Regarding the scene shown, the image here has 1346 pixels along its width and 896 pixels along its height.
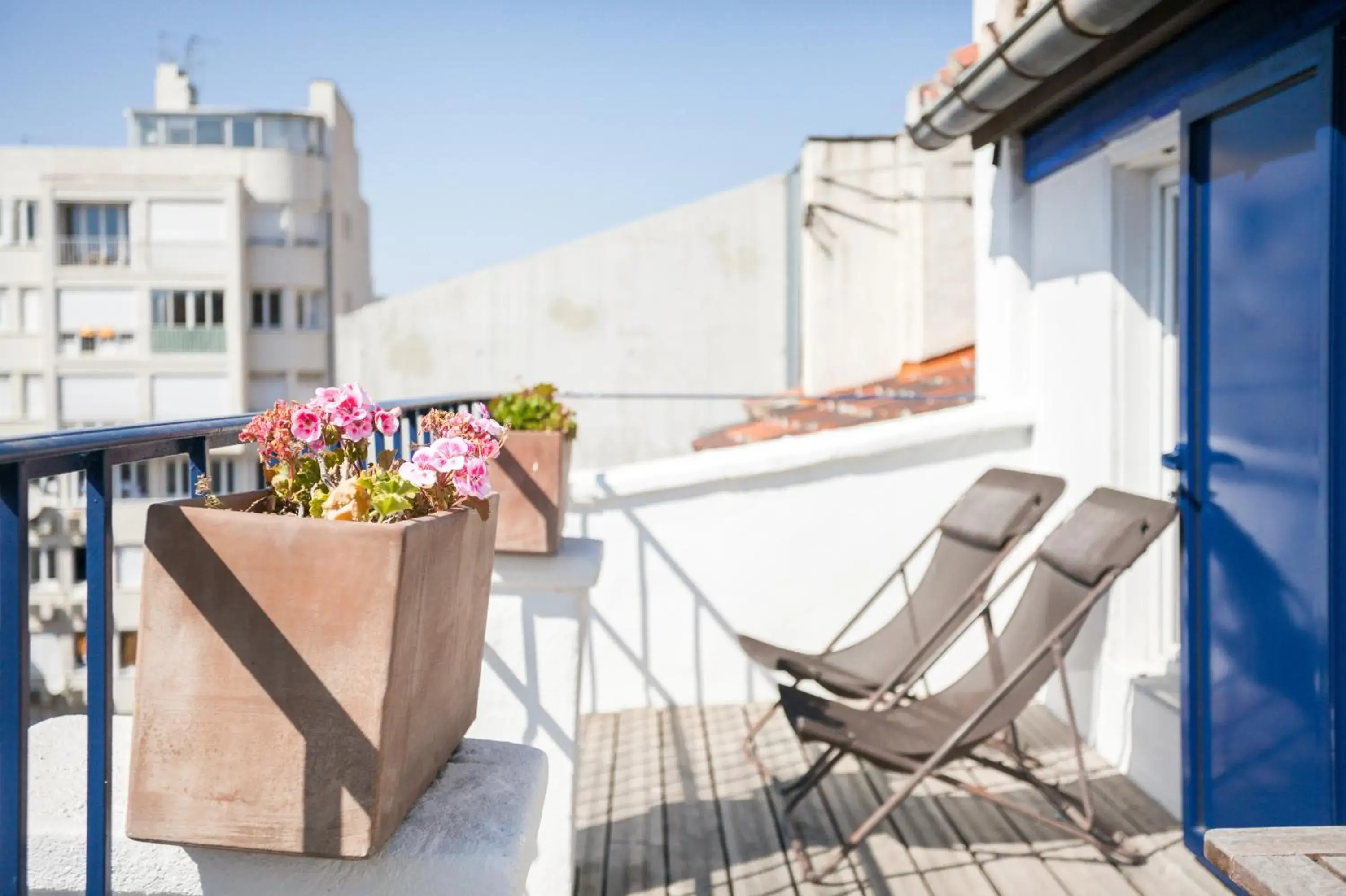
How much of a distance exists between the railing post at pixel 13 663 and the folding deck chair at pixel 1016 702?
229cm

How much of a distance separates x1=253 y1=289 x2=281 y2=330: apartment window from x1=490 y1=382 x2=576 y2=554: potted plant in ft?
164

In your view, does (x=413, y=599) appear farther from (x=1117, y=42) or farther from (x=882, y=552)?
(x=882, y=552)

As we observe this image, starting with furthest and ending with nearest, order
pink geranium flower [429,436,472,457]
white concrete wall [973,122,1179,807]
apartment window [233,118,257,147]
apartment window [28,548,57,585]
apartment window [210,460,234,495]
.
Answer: apartment window [233,118,257,147]
apartment window [210,460,234,495]
apartment window [28,548,57,585]
white concrete wall [973,122,1179,807]
pink geranium flower [429,436,472,457]

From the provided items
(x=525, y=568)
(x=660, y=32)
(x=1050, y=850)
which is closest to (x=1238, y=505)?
(x=1050, y=850)

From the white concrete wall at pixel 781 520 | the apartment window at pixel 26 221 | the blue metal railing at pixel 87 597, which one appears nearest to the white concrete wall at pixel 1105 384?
the white concrete wall at pixel 781 520

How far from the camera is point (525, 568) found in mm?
3074

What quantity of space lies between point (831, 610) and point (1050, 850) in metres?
1.74

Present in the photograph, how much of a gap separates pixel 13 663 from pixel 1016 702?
2.77m

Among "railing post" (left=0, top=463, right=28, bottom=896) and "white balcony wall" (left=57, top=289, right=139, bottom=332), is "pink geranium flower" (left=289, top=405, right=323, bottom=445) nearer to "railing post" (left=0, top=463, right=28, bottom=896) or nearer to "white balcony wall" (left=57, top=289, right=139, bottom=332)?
"railing post" (left=0, top=463, right=28, bottom=896)

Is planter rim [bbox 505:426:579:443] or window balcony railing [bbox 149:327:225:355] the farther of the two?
window balcony railing [bbox 149:327:225:355]

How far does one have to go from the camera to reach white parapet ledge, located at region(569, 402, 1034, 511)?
5.11 metres

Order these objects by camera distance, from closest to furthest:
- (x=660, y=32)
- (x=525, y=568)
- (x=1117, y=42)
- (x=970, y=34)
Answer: (x=525, y=568) < (x=1117, y=42) < (x=970, y=34) < (x=660, y=32)

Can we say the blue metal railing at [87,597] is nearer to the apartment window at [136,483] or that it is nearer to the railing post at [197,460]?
the railing post at [197,460]

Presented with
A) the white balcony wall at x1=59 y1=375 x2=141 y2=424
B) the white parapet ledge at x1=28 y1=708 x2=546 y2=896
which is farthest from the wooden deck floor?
the white balcony wall at x1=59 y1=375 x2=141 y2=424
